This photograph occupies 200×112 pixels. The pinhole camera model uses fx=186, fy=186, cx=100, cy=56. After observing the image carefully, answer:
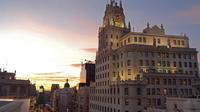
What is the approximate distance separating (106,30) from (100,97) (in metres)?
31.3

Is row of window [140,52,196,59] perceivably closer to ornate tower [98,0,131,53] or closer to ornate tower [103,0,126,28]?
Answer: ornate tower [98,0,131,53]

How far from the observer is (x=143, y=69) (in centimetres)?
6844

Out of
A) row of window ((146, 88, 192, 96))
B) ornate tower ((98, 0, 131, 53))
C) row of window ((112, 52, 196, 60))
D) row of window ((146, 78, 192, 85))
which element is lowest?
row of window ((146, 88, 192, 96))

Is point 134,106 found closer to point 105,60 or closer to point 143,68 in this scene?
point 143,68

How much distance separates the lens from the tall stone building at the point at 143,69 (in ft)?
207

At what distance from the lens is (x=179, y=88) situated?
67000 millimetres

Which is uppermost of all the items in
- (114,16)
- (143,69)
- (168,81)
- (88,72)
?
(114,16)

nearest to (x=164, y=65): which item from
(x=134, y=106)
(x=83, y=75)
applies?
(x=134, y=106)

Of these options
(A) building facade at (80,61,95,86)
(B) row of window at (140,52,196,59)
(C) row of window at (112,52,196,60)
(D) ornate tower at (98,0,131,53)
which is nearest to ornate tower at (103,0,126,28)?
(D) ornate tower at (98,0,131,53)

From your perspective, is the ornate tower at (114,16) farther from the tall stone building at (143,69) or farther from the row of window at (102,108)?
the row of window at (102,108)

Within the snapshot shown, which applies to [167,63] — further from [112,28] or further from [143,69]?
[112,28]

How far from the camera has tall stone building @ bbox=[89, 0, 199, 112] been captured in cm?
6306

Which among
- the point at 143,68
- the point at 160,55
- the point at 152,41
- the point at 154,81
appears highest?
the point at 152,41

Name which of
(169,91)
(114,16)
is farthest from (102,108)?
(114,16)
